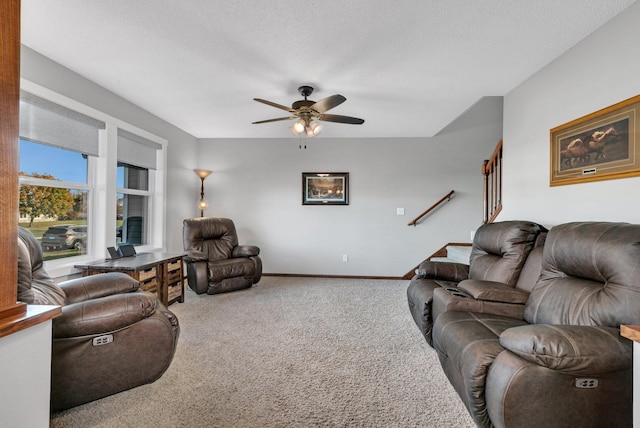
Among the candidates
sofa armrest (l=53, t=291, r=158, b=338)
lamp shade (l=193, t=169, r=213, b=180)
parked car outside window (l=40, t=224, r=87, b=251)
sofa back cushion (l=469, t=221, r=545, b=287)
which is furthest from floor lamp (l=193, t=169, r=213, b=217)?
sofa back cushion (l=469, t=221, r=545, b=287)

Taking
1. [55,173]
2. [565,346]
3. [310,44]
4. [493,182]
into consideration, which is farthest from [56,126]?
[493,182]

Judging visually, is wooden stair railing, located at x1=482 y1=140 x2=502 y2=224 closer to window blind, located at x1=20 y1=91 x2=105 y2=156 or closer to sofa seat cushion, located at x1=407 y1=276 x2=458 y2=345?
sofa seat cushion, located at x1=407 y1=276 x2=458 y2=345

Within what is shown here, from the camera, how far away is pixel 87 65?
8.43 feet

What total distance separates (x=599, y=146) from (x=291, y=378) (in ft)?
8.72

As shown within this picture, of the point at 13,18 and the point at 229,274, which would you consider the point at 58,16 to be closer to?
the point at 13,18

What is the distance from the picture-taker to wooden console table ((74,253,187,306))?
2.71 m

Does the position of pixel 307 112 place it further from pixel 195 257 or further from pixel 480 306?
pixel 195 257

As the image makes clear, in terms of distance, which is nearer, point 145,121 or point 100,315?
point 100,315

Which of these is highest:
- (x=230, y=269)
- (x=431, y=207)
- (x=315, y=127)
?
(x=315, y=127)

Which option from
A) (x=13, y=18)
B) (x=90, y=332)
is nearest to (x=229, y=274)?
(x=90, y=332)

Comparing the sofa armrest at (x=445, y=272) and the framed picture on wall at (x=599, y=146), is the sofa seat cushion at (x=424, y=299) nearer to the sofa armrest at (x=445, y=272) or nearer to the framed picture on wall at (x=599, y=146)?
the sofa armrest at (x=445, y=272)

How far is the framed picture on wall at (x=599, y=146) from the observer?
5.98 ft

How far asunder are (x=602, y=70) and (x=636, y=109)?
0.43m

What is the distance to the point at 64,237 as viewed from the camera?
2.86 meters
